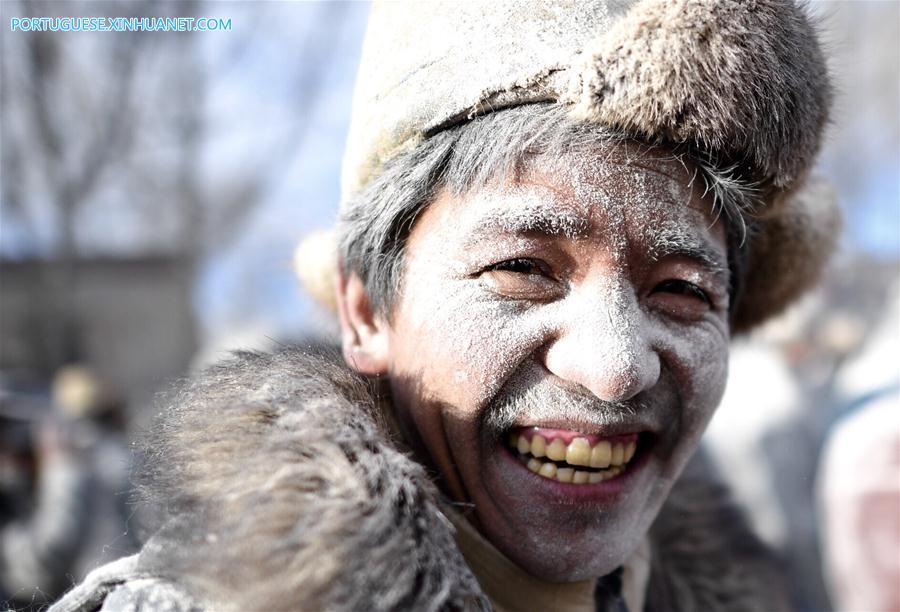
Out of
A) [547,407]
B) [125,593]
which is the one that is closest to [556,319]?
[547,407]

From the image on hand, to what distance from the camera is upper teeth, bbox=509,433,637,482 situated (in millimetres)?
1513

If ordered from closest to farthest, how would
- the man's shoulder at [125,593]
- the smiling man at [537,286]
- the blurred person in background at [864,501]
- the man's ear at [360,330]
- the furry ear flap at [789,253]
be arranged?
the man's shoulder at [125,593], the smiling man at [537,286], the man's ear at [360,330], the furry ear flap at [789,253], the blurred person in background at [864,501]

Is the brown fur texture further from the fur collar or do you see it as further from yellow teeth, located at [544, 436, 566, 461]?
the fur collar

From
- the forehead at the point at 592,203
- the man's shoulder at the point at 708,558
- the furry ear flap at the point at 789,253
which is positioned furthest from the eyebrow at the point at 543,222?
the man's shoulder at the point at 708,558

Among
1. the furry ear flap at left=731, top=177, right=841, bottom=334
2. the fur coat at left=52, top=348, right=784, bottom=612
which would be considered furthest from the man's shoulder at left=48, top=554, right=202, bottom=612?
the furry ear flap at left=731, top=177, right=841, bottom=334

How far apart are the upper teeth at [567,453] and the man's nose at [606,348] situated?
123mm

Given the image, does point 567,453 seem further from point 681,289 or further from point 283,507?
point 283,507

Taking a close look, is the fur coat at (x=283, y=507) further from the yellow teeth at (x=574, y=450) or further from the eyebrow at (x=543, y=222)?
the eyebrow at (x=543, y=222)

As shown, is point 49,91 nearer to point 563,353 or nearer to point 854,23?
point 563,353

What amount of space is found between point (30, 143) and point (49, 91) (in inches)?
31.1

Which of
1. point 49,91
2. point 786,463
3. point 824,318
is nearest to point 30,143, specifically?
point 49,91

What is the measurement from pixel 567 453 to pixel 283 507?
22.6 inches

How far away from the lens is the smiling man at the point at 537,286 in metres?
1.40

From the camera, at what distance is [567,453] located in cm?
151
